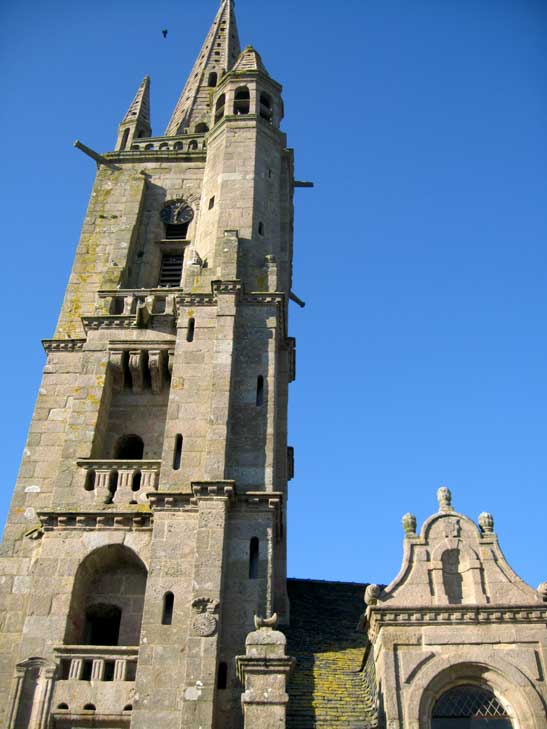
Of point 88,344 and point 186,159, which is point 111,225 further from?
point 88,344

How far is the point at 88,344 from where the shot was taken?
2698cm

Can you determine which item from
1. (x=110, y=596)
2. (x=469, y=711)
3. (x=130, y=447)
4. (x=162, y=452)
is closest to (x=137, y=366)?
(x=130, y=447)

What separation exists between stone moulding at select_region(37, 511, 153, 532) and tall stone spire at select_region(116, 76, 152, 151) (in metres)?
18.1

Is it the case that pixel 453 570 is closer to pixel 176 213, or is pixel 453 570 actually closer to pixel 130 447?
pixel 130 447

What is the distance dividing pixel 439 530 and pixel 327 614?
6.52 metres

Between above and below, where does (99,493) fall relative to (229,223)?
below

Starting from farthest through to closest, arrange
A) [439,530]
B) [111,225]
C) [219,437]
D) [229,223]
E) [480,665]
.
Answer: [111,225] < [229,223] < [219,437] < [439,530] < [480,665]

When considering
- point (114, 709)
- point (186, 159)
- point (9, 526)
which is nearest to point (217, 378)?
point (9, 526)

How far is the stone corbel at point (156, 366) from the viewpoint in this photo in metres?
26.3

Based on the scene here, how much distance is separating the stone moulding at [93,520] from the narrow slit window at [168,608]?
7.58 feet

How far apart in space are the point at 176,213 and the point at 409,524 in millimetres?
16718

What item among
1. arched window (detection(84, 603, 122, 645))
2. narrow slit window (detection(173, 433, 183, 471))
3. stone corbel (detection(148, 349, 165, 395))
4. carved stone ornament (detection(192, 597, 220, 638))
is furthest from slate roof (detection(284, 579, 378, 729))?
stone corbel (detection(148, 349, 165, 395))

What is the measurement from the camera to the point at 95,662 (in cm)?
2020

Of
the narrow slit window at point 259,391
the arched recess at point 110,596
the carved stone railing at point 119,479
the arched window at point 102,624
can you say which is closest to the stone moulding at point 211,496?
the carved stone railing at point 119,479
